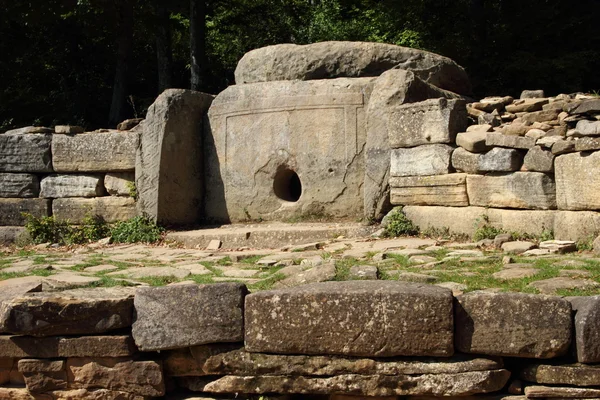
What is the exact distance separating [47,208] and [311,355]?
6.78 meters

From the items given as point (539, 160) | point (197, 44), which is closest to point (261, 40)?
point (197, 44)

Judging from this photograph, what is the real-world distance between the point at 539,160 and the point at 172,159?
4734mm

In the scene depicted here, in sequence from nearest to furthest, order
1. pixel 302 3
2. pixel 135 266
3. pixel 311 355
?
pixel 311 355, pixel 135 266, pixel 302 3

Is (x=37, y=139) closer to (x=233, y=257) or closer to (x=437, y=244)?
(x=233, y=257)

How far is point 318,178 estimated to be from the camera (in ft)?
32.0

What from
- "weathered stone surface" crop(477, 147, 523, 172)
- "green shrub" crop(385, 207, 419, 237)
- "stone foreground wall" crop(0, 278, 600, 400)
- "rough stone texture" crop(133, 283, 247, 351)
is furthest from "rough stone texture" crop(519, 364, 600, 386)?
"green shrub" crop(385, 207, 419, 237)

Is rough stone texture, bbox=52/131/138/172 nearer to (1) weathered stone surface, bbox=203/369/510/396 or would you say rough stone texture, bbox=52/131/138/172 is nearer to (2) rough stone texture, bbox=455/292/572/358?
(1) weathered stone surface, bbox=203/369/510/396

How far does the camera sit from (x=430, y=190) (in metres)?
8.91

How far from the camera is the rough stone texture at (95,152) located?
10.5 meters

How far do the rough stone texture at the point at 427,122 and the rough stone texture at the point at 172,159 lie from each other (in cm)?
222

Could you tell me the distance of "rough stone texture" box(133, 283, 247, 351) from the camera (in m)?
5.30

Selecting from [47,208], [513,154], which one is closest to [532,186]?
[513,154]

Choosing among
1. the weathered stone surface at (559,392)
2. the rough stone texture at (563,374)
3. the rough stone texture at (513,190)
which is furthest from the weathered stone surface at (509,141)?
the weathered stone surface at (559,392)

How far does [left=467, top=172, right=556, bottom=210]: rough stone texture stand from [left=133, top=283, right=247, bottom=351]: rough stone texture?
381cm
